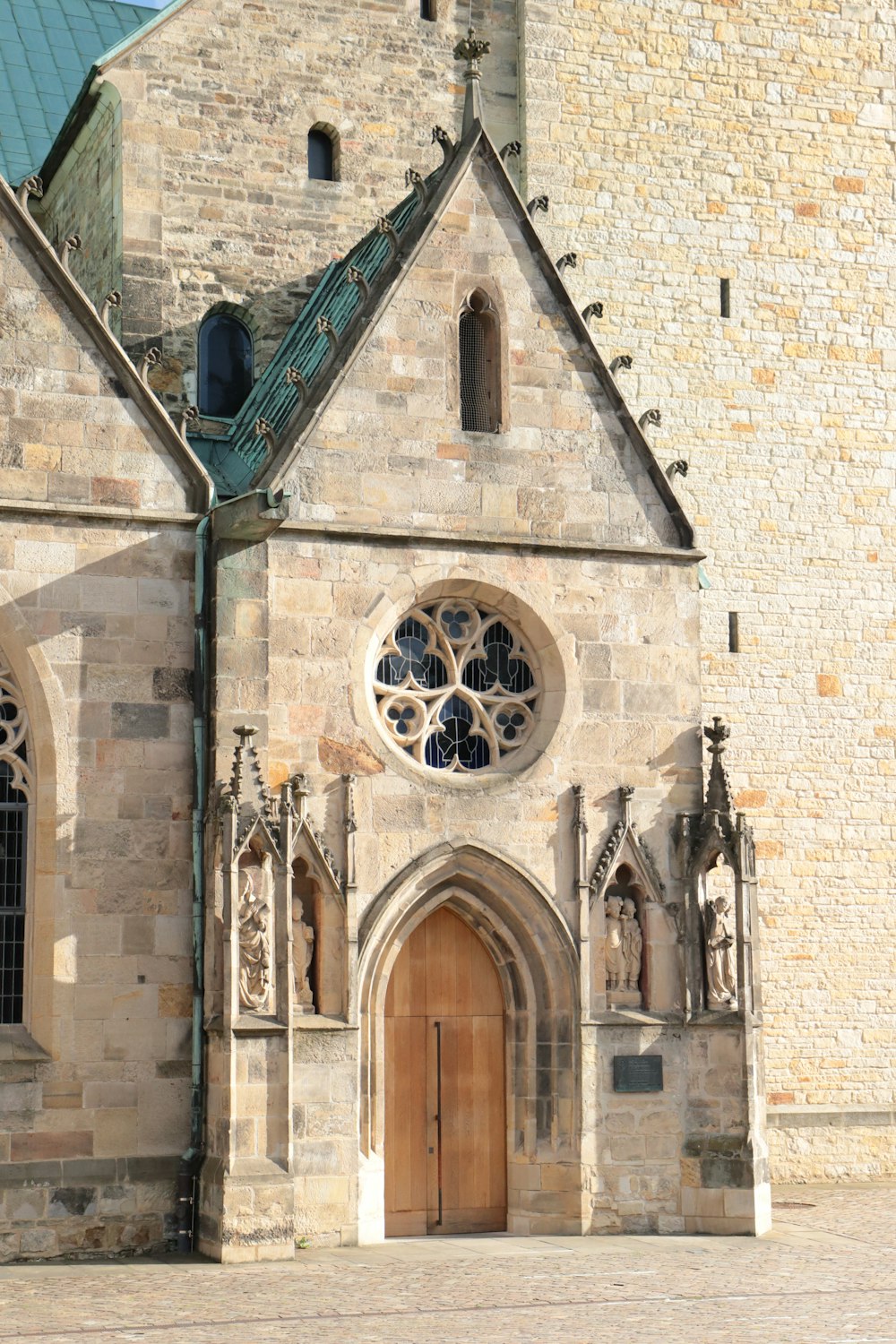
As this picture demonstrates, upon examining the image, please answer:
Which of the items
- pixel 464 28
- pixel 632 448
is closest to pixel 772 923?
pixel 632 448

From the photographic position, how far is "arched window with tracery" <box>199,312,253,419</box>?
71.9 ft

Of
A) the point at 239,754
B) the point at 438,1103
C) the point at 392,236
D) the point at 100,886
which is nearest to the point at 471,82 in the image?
the point at 392,236

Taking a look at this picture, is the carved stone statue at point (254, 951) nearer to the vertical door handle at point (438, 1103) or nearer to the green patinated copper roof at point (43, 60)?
the vertical door handle at point (438, 1103)

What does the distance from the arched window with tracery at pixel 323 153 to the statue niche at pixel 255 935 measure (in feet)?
31.4

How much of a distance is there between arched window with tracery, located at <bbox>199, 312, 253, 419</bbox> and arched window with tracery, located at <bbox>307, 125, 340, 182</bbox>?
2.10 metres

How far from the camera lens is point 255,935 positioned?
1633 centimetres

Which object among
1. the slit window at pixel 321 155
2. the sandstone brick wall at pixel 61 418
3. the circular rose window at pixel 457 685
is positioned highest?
the slit window at pixel 321 155

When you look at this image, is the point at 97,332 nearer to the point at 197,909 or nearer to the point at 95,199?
the point at 197,909

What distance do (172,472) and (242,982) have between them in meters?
4.41

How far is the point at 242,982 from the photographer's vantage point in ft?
53.4

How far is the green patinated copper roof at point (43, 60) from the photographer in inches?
1006

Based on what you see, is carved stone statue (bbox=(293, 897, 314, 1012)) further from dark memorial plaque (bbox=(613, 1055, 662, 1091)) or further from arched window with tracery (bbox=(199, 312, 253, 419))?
arched window with tracery (bbox=(199, 312, 253, 419))

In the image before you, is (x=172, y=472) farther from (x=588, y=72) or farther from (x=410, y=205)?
(x=588, y=72)

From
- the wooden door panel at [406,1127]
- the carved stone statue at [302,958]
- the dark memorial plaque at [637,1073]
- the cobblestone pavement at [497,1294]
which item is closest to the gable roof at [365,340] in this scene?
the carved stone statue at [302,958]
